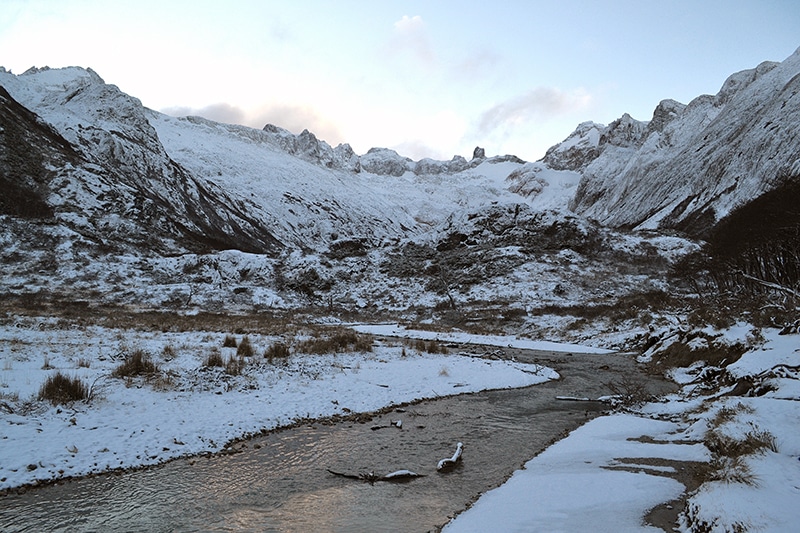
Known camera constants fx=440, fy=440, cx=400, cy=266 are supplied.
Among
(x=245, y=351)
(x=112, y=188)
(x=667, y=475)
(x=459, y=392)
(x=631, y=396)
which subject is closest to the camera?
(x=667, y=475)

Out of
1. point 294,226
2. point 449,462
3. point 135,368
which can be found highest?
point 294,226

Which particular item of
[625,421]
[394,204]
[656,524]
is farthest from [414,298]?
[394,204]

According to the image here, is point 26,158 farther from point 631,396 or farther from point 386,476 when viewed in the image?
point 631,396

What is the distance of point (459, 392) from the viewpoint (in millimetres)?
15531

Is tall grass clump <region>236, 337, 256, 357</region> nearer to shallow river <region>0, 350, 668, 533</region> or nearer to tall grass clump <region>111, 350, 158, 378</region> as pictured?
tall grass clump <region>111, 350, 158, 378</region>

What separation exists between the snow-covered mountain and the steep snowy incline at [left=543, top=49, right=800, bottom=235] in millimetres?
500

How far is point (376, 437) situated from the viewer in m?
10.2

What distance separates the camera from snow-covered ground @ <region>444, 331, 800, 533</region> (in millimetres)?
4973

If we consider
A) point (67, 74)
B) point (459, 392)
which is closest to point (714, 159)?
point (459, 392)

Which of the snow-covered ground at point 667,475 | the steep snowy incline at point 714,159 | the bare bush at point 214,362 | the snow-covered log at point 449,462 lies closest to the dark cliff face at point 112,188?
the bare bush at point 214,362

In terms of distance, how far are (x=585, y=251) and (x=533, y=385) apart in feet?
198

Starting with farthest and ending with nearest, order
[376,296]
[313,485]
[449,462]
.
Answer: [376,296] < [449,462] < [313,485]

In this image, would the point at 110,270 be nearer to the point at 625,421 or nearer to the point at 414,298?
the point at 414,298

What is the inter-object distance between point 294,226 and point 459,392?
379ft
